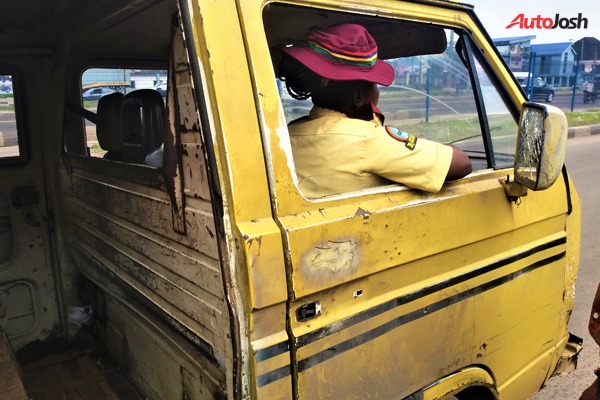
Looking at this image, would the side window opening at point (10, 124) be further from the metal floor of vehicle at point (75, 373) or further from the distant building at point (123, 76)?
the metal floor of vehicle at point (75, 373)

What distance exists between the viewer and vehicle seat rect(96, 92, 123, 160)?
257 cm

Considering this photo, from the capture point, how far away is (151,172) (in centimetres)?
180

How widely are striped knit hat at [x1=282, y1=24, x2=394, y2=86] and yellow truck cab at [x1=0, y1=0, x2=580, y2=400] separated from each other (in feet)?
0.24

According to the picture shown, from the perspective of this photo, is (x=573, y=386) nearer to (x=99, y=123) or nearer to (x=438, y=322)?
(x=438, y=322)

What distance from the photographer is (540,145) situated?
1.83 metres

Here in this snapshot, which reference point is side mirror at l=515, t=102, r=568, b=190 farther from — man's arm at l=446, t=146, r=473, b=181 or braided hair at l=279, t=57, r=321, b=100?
braided hair at l=279, t=57, r=321, b=100

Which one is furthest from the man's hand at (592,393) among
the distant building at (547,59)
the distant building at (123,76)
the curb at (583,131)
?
the distant building at (547,59)

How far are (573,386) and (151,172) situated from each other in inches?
119

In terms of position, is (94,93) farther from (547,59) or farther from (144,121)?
(547,59)

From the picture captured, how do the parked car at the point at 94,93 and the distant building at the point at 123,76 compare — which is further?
the distant building at the point at 123,76

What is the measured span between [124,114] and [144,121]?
152 mm

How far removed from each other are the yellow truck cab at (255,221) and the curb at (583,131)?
49.3 feet

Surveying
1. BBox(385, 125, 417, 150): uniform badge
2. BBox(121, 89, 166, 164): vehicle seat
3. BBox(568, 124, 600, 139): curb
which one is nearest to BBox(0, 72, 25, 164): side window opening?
BBox(121, 89, 166, 164): vehicle seat

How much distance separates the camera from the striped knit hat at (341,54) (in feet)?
5.65
